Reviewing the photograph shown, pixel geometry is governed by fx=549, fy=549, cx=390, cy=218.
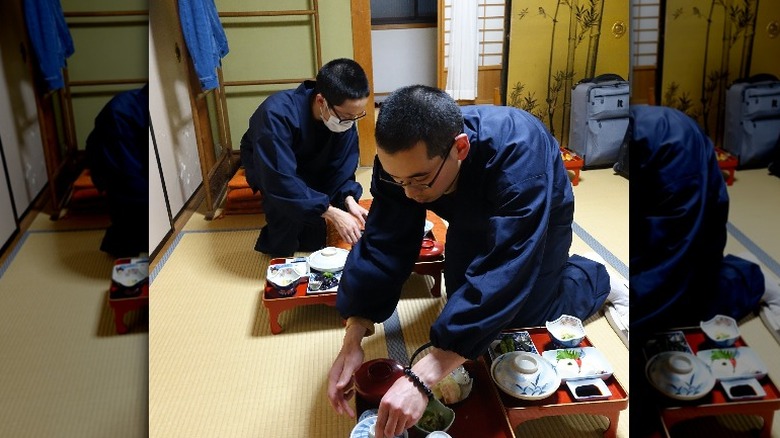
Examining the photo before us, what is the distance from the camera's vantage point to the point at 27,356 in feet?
1.16

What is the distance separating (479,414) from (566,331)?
55cm

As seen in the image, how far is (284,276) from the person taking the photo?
2.46 meters

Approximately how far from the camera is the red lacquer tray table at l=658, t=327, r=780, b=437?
40 centimetres

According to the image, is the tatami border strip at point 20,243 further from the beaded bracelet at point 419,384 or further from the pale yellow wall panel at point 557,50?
the pale yellow wall panel at point 557,50

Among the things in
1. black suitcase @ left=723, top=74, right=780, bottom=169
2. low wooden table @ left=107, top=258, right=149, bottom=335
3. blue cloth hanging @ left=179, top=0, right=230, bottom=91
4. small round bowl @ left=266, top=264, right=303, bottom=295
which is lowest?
small round bowl @ left=266, top=264, right=303, bottom=295

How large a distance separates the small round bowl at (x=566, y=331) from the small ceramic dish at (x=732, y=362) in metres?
1.56

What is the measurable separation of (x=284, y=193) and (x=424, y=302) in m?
0.88

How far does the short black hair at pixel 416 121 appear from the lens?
1451 mm

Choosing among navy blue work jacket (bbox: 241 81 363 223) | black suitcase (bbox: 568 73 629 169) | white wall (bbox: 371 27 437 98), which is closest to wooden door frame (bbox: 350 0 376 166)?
navy blue work jacket (bbox: 241 81 363 223)

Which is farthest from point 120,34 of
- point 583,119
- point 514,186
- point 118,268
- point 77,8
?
point 583,119

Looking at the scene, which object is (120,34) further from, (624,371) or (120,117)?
(624,371)

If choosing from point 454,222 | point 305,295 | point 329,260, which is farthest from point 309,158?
point 454,222

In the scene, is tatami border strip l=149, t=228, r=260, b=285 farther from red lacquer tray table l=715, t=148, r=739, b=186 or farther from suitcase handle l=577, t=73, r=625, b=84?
suitcase handle l=577, t=73, r=625, b=84

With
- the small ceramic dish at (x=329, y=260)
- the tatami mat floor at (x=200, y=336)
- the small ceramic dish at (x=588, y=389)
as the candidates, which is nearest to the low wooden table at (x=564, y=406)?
the small ceramic dish at (x=588, y=389)
